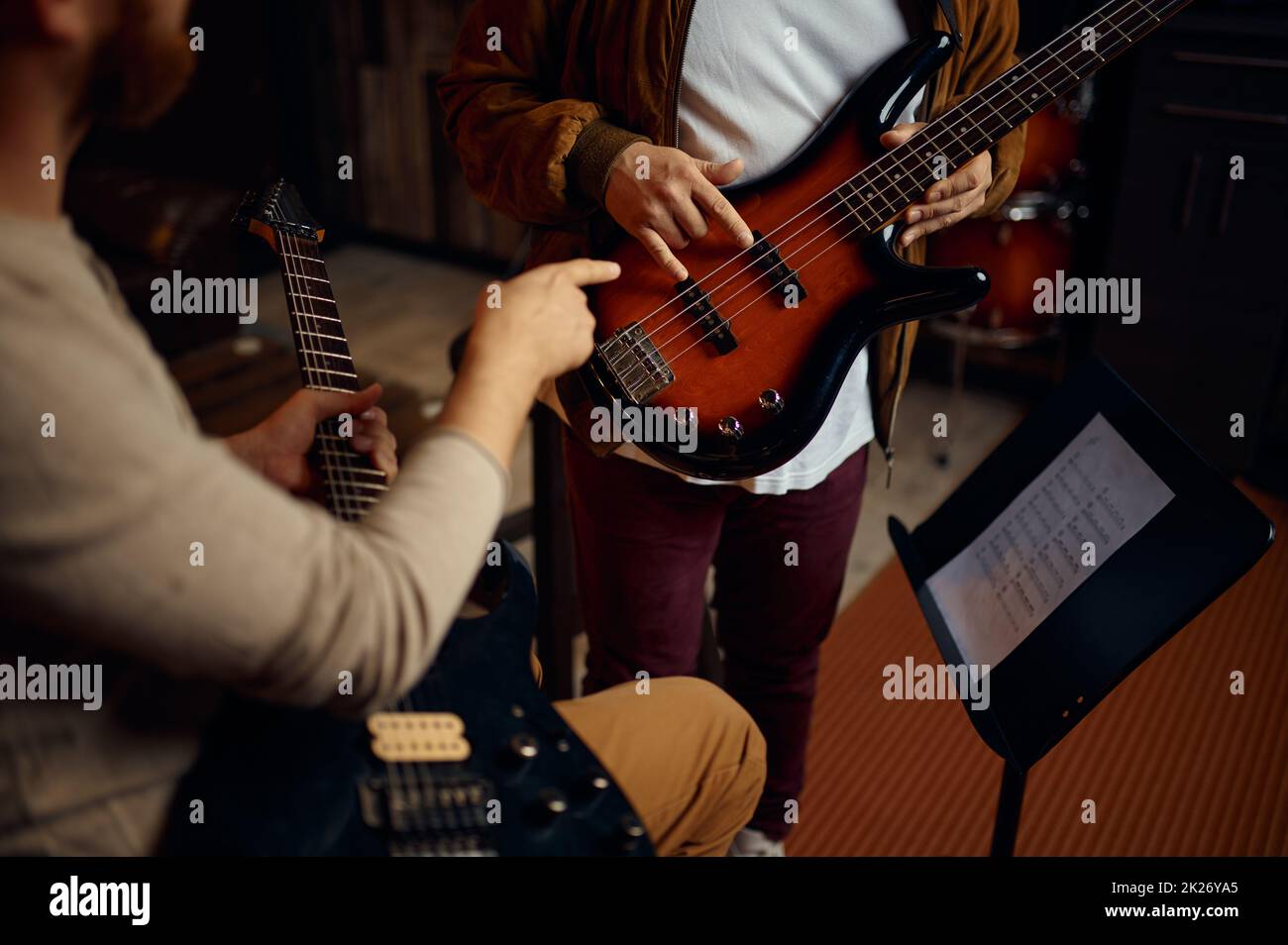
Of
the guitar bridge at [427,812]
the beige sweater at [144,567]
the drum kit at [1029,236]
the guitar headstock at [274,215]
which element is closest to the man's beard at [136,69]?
the beige sweater at [144,567]

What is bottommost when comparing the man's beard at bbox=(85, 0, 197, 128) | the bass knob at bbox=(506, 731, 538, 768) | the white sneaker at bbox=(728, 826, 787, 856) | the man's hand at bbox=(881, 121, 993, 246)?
the white sneaker at bbox=(728, 826, 787, 856)

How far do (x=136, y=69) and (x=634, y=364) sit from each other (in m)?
0.63

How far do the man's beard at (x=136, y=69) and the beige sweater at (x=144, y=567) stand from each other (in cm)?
9

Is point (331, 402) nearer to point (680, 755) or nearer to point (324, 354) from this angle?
point (324, 354)

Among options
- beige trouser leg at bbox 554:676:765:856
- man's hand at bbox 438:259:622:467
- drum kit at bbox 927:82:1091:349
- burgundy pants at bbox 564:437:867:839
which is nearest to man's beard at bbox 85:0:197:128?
man's hand at bbox 438:259:622:467

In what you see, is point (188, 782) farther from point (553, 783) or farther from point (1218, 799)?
point (1218, 799)

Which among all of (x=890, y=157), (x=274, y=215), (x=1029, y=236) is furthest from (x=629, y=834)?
(x=1029, y=236)

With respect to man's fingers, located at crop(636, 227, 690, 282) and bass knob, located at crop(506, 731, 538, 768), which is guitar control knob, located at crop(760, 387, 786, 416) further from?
bass knob, located at crop(506, 731, 538, 768)

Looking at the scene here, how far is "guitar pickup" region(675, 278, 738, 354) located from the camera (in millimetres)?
1203

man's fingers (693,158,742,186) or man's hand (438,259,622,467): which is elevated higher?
man's fingers (693,158,742,186)

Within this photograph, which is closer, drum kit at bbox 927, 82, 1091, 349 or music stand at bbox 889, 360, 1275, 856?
music stand at bbox 889, 360, 1275, 856

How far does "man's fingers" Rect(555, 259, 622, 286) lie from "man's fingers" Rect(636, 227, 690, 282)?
241mm

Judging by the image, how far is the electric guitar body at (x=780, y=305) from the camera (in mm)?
1189

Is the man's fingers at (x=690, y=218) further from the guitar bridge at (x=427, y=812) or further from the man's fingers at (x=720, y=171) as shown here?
the guitar bridge at (x=427, y=812)
